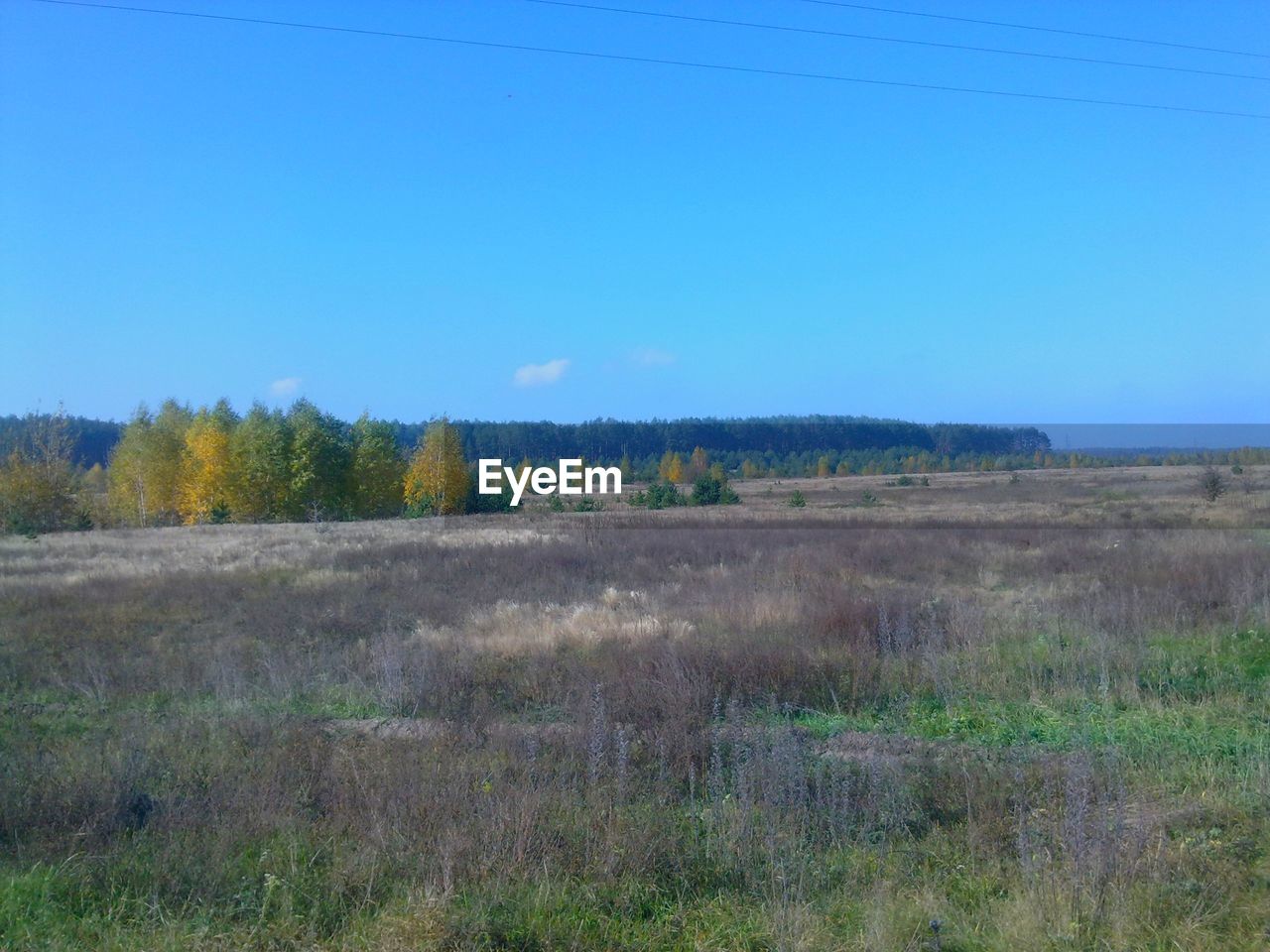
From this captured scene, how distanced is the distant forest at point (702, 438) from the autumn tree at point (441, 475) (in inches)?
98.9

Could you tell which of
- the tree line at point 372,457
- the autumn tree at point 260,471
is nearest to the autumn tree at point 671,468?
the tree line at point 372,457

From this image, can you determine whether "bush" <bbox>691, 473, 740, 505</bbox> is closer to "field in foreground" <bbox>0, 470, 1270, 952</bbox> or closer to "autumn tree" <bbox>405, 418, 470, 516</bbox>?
"autumn tree" <bbox>405, 418, 470, 516</bbox>

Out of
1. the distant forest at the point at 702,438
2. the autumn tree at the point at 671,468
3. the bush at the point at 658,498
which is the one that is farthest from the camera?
the distant forest at the point at 702,438

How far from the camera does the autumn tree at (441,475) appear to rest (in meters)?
39.1

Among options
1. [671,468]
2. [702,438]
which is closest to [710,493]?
[671,468]

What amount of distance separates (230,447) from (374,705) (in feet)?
149

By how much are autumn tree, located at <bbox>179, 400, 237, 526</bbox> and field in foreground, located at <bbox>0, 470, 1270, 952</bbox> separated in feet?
118

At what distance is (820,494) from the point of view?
3644 centimetres

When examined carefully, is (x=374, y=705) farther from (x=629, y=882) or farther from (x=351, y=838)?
(x=629, y=882)

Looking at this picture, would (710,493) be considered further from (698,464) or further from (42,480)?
(42,480)

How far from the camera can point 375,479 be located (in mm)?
49969

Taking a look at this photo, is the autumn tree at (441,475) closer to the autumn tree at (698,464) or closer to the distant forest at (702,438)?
the distant forest at (702,438)

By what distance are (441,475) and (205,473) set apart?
57.8 ft

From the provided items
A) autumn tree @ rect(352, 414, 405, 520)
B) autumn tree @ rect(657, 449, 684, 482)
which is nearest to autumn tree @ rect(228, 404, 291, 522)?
autumn tree @ rect(352, 414, 405, 520)
